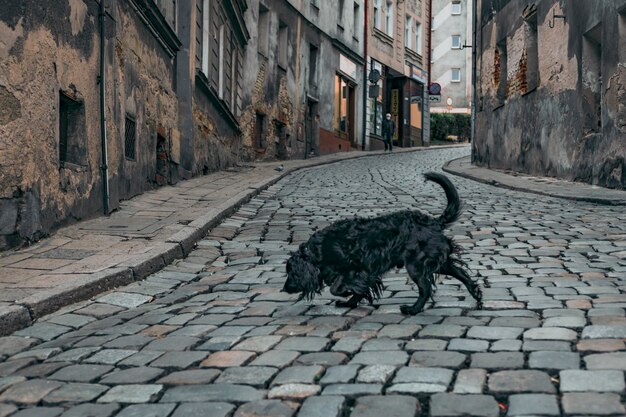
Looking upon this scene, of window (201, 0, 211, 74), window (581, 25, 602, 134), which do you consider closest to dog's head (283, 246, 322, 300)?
window (581, 25, 602, 134)

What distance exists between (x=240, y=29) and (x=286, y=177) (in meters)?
4.64

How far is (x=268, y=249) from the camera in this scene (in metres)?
8.07

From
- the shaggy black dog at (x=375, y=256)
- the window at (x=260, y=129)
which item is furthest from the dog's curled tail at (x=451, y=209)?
the window at (x=260, y=129)

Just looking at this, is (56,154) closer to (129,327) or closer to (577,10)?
(129,327)

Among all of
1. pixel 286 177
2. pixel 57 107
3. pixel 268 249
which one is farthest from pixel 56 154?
pixel 286 177

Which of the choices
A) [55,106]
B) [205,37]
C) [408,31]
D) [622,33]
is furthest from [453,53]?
[55,106]

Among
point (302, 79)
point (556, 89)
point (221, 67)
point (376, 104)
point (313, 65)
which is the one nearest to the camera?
point (556, 89)

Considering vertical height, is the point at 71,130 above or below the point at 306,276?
above

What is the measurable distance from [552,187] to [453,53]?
4650 cm

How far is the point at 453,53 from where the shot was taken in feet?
193

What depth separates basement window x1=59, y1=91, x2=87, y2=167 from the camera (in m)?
8.55

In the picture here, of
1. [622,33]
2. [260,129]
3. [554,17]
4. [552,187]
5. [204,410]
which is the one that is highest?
[554,17]

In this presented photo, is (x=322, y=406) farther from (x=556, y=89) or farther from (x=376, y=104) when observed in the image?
(x=376, y=104)

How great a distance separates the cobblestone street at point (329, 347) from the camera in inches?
131
